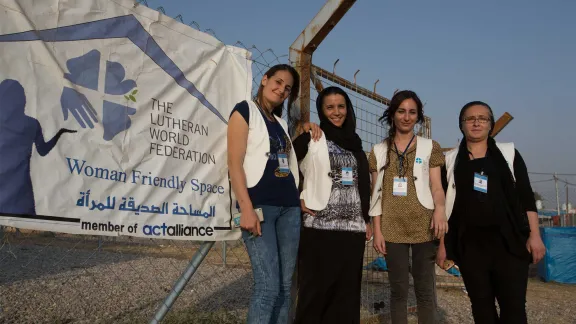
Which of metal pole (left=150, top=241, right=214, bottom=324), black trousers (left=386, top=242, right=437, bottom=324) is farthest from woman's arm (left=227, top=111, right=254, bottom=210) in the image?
black trousers (left=386, top=242, right=437, bottom=324)

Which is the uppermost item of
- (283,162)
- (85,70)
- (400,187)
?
(85,70)

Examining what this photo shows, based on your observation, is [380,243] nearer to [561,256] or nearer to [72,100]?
[72,100]

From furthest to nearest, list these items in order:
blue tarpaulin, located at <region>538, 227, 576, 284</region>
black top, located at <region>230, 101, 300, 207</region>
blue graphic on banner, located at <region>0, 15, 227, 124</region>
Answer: blue tarpaulin, located at <region>538, 227, 576, 284</region> < black top, located at <region>230, 101, 300, 207</region> < blue graphic on banner, located at <region>0, 15, 227, 124</region>

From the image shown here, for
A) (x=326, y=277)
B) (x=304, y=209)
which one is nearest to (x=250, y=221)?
(x=304, y=209)

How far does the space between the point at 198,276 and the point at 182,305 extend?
259 cm

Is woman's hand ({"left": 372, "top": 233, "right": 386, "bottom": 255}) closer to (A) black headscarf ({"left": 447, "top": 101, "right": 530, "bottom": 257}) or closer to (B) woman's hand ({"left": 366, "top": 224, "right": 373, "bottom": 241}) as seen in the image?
(B) woman's hand ({"left": 366, "top": 224, "right": 373, "bottom": 241})

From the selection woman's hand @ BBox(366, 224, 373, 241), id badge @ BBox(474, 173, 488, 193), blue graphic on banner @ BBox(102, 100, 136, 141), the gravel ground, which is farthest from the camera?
the gravel ground

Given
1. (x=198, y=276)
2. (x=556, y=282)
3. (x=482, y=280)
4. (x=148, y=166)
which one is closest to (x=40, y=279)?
(x=198, y=276)

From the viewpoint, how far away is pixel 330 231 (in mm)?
3102

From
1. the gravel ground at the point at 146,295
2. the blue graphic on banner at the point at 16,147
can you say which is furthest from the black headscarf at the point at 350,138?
the blue graphic on banner at the point at 16,147

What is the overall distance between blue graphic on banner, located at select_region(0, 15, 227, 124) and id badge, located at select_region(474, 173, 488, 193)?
1.98 meters

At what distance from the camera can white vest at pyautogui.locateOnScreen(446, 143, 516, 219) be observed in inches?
121

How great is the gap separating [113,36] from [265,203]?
136cm

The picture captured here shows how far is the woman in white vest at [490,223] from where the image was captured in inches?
114
